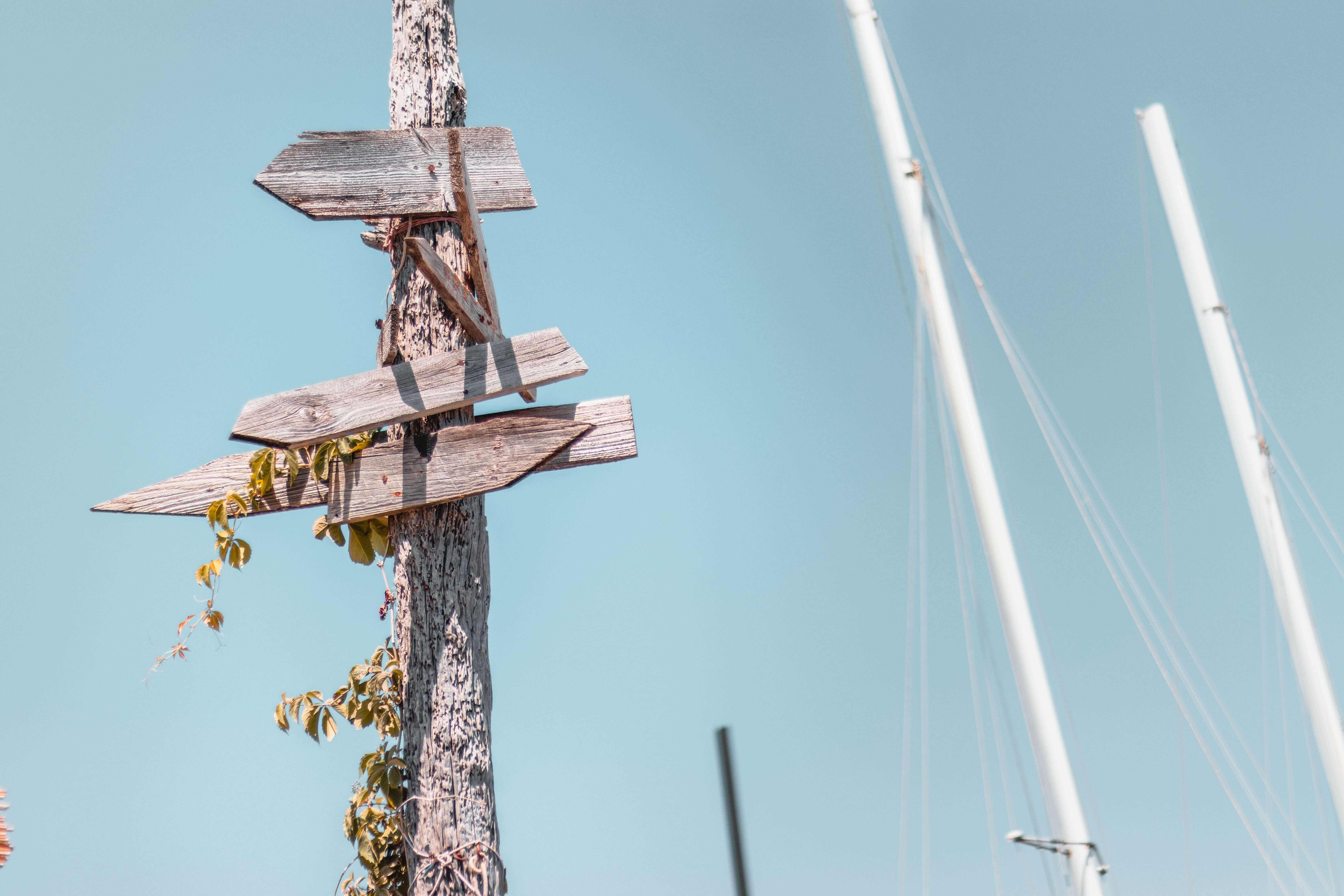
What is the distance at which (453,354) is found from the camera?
330cm

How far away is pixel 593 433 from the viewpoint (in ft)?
11.0

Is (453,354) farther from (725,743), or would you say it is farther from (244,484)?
(725,743)

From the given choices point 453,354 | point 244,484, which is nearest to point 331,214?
point 453,354

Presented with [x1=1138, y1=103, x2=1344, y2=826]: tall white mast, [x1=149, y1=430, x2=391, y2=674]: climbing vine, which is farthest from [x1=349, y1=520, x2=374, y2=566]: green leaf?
[x1=1138, y1=103, x2=1344, y2=826]: tall white mast

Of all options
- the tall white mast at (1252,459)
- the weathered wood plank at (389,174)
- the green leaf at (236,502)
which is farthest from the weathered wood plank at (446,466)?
the tall white mast at (1252,459)

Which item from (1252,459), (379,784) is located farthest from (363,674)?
(1252,459)

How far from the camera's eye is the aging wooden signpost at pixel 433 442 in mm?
3115

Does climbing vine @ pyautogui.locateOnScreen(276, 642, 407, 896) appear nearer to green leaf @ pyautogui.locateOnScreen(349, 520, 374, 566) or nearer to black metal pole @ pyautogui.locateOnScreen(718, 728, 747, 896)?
green leaf @ pyautogui.locateOnScreen(349, 520, 374, 566)

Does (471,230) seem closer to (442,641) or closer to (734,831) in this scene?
(442,641)

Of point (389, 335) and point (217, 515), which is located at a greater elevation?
point (389, 335)

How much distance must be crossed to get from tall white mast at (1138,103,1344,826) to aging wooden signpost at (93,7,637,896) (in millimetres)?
5419

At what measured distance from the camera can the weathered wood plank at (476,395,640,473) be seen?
3.31m

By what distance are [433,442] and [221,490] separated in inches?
27.9

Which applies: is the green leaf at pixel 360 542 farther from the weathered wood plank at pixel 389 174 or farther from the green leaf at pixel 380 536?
the weathered wood plank at pixel 389 174
